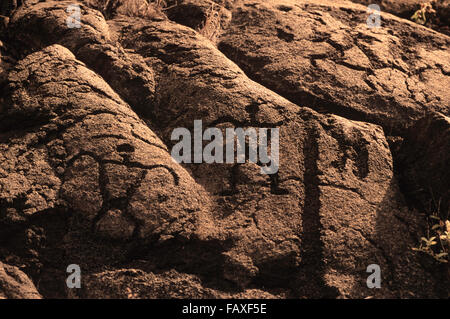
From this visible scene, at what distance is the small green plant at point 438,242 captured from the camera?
9.58 ft

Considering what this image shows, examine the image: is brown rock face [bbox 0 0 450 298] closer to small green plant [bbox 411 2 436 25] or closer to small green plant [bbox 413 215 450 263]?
small green plant [bbox 413 215 450 263]

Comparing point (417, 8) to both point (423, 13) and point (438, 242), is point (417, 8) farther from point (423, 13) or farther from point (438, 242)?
point (438, 242)

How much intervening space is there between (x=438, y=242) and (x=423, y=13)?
257 cm

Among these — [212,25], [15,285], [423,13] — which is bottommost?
[15,285]

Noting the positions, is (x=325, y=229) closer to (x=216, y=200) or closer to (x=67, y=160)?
(x=216, y=200)

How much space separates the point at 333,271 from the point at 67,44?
2.37m

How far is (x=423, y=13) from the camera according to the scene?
4.72 metres

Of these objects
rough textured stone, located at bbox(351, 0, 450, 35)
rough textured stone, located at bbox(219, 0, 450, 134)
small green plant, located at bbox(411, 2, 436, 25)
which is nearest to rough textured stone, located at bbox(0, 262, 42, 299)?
rough textured stone, located at bbox(219, 0, 450, 134)

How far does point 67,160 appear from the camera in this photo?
2977 millimetres

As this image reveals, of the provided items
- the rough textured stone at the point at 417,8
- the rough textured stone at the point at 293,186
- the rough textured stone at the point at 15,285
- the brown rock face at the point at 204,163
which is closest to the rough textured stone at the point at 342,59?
the brown rock face at the point at 204,163

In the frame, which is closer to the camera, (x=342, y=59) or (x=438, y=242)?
(x=438, y=242)

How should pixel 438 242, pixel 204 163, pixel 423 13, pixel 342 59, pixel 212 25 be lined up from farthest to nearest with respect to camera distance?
1. pixel 423 13
2. pixel 212 25
3. pixel 342 59
4. pixel 204 163
5. pixel 438 242

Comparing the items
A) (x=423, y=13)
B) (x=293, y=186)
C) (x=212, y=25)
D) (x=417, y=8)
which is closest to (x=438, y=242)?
(x=293, y=186)

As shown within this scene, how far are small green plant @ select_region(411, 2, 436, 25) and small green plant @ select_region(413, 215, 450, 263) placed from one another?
2.35 meters
